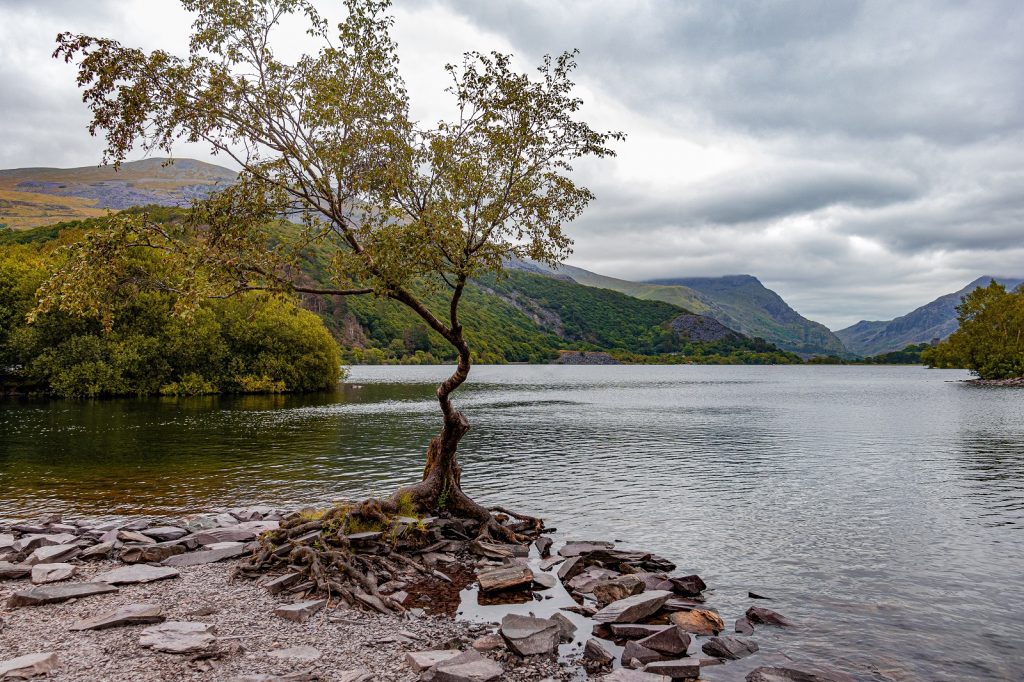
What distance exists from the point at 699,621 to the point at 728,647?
1691 mm

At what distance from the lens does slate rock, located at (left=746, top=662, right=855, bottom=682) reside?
14.3 metres

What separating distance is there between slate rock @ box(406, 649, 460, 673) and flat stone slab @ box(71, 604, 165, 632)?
6.75 m

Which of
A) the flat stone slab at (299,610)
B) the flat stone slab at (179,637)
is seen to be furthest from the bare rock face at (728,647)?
the flat stone slab at (179,637)

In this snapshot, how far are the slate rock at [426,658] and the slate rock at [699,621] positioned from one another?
676 centimetres

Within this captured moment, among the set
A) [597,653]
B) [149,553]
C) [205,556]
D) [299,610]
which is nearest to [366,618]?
A: [299,610]

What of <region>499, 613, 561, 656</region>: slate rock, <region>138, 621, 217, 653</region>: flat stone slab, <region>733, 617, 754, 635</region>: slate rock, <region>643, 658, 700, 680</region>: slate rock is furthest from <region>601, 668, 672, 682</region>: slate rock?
<region>138, 621, 217, 653</region>: flat stone slab

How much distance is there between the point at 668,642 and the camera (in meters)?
15.8

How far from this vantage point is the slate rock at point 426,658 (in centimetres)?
1388

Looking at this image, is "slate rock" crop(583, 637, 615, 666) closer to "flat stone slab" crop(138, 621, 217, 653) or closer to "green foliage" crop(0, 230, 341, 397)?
"flat stone slab" crop(138, 621, 217, 653)

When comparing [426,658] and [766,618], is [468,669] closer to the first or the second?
[426,658]

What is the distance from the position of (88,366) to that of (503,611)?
10486 centimetres

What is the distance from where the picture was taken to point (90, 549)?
21609 mm

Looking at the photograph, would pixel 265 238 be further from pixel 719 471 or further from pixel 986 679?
pixel 719 471

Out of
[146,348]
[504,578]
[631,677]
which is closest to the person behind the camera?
[631,677]
